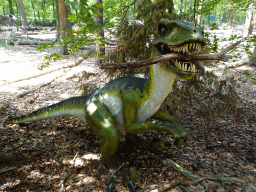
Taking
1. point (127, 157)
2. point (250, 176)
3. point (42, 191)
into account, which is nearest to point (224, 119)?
point (250, 176)

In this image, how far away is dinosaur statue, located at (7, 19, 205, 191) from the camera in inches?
78.3

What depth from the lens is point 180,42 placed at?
1.85m

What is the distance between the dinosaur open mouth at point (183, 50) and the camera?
1855 millimetres

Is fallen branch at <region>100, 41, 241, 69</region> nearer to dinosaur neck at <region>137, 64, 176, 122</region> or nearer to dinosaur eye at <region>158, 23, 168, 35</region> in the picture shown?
dinosaur neck at <region>137, 64, 176, 122</region>

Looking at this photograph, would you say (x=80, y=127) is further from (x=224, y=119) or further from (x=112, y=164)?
(x=224, y=119)

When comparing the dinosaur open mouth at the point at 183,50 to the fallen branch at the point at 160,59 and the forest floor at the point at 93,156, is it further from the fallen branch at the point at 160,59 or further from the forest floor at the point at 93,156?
the forest floor at the point at 93,156

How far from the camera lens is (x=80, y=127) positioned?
161 inches

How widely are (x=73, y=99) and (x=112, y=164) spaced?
1.28 m

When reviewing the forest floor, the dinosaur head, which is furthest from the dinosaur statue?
the forest floor

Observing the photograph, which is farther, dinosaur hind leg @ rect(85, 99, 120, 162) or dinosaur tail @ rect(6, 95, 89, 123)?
dinosaur tail @ rect(6, 95, 89, 123)

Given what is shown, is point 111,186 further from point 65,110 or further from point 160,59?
point 160,59

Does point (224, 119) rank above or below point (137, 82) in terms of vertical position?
below

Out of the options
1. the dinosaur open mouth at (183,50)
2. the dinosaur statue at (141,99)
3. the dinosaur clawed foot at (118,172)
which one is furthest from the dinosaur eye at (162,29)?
the dinosaur clawed foot at (118,172)

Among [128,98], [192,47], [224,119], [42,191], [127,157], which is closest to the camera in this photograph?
[192,47]
